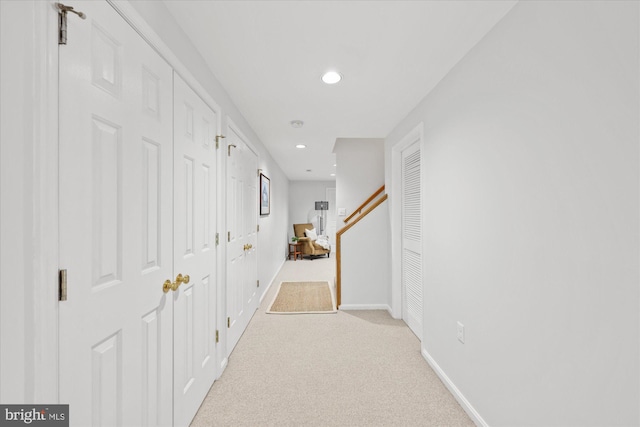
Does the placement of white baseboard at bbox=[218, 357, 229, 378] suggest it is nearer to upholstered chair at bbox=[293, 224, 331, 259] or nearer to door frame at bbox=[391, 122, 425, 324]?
door frame at bbox=[391, 122, 425, 324]

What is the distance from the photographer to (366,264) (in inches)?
146

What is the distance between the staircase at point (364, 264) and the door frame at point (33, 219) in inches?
122

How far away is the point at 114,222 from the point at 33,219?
0.29 meters

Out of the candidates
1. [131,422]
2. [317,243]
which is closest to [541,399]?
[131,422]

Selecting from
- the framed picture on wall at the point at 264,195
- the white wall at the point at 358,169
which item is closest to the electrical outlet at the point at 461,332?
the white wall at the point at 358,169

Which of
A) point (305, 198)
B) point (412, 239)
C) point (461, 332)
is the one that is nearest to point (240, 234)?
point (412, 239)

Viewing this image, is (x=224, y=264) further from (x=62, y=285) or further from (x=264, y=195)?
(x=264, y=195)

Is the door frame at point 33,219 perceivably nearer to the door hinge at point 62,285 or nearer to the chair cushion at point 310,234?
the door hinge at point 62,285

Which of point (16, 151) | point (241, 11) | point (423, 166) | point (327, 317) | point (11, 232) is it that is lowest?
point (327, 317)

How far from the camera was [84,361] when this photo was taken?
906 mm

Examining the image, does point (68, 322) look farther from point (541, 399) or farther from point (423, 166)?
point (423, 166)

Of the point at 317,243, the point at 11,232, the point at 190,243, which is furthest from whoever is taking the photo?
the point at 317,243

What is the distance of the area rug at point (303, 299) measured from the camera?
3672mm

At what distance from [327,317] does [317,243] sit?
4.67 meters
